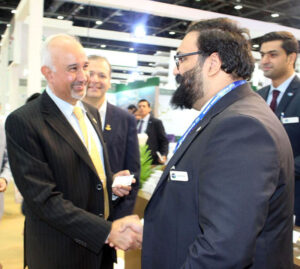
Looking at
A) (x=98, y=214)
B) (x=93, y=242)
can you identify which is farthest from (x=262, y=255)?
(x=98, y=214)

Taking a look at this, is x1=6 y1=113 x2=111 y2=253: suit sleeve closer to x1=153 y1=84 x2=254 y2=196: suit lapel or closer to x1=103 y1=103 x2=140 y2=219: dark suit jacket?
x1=153 y1=84 x2=254 y2=196: suit lapel

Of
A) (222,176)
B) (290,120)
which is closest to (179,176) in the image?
(222,176)

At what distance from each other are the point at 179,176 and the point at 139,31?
1011cm

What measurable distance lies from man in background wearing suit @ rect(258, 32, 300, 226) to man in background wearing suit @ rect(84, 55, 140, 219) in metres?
1.28

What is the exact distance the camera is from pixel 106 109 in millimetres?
2650

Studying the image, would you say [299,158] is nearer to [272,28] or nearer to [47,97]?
[47,97]

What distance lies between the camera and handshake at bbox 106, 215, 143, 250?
5.34 feet

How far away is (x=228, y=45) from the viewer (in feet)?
4.13

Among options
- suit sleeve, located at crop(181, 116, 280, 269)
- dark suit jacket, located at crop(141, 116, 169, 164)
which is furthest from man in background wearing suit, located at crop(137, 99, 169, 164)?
suit sleeve, located at crop(181, 116, 280, 269)

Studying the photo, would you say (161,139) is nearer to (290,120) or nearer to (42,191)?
(290,120)

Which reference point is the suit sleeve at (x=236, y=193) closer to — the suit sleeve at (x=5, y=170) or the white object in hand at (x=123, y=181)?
the white object in hand at (x=123, y=181)

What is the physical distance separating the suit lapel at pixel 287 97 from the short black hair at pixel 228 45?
1631mm

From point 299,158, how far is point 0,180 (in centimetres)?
221

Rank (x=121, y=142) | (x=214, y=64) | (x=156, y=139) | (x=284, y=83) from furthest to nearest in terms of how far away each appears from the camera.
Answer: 1. (x=156, y=139)
2. (x=284, y=83)
3. (x=121, y=142)
4. (x=214, y=64)
